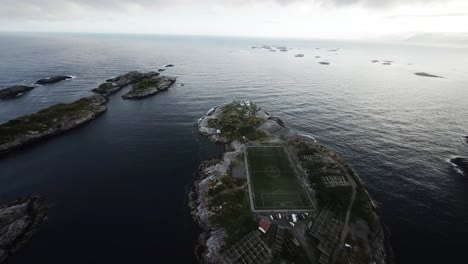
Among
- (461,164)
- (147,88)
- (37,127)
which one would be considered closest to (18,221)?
(37,127)

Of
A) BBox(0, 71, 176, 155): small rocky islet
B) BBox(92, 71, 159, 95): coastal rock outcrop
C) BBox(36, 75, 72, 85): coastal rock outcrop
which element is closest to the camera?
BBox(0, 71, 176, 155): small rocky islet

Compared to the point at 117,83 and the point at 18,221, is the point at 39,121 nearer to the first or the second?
the point at 18,221

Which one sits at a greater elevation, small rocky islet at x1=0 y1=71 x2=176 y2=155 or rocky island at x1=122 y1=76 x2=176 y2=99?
rocky island at x1=122 y1=76 x2=176 y2=99

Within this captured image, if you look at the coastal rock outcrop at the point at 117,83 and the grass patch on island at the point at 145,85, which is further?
the grass patch on island at the point at 145,85

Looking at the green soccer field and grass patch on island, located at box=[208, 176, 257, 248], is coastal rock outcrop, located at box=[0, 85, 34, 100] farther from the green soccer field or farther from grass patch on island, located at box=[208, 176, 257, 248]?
grass patch on island, located at box=[208, 176, 257, 248]

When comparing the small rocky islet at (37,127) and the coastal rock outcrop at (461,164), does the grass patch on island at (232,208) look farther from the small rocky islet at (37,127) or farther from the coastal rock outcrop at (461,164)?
the coastal rock outcrop at (461,164)

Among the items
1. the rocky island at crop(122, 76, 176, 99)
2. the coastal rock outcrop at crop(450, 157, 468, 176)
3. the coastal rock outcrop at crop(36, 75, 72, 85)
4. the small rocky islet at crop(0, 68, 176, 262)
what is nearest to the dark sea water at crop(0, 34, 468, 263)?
the small rocky islet at crop(0, 68, 176, 262)

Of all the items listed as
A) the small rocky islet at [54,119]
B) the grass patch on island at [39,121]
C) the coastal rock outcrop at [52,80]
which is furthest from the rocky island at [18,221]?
the coastal rock outcrop at [52,80]

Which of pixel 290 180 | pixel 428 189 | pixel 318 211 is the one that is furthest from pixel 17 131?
pixel 428 189
